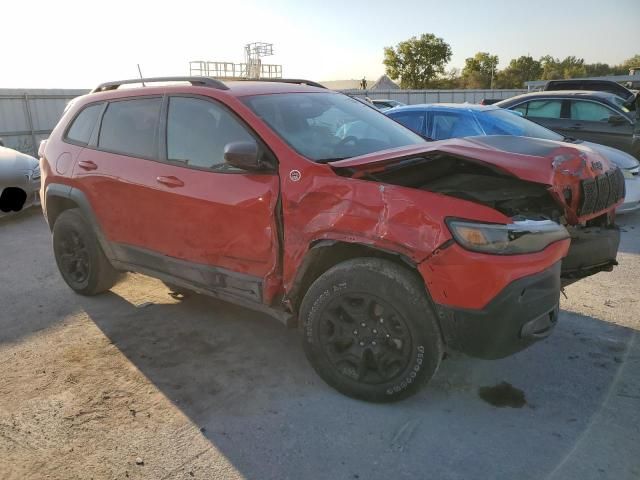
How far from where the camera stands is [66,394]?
329 centimetres

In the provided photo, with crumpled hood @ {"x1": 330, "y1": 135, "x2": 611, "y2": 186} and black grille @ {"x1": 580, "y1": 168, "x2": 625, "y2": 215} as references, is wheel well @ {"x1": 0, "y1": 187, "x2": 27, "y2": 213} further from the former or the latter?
black grille @ {"x1": 580, "y1": 168, "x2": 625, "y2": 215}

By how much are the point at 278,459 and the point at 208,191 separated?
171 centimetres

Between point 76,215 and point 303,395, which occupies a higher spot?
point 76,215

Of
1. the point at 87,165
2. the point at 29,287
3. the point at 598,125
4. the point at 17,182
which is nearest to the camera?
the point at 87,165

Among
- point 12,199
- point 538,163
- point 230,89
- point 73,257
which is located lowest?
point 12,199

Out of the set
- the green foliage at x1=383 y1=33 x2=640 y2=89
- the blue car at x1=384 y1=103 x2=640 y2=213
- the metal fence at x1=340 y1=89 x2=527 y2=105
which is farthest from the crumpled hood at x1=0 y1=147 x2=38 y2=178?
the green foliage at x1=383 y1=33 x2=640 y2=89

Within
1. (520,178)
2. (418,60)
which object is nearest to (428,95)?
(520,178)

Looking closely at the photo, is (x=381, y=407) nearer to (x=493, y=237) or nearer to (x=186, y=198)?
(x=493, y=237)

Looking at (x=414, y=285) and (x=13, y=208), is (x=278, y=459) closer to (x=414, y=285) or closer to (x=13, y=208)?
(x=414, y=285)

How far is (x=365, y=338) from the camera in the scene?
304 centimetres

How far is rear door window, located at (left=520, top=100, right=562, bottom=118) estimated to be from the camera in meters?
9.73

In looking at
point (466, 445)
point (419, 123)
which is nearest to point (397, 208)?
point (466, 445)

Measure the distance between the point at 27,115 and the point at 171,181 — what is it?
12.1 metres

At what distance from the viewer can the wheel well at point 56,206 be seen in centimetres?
487
